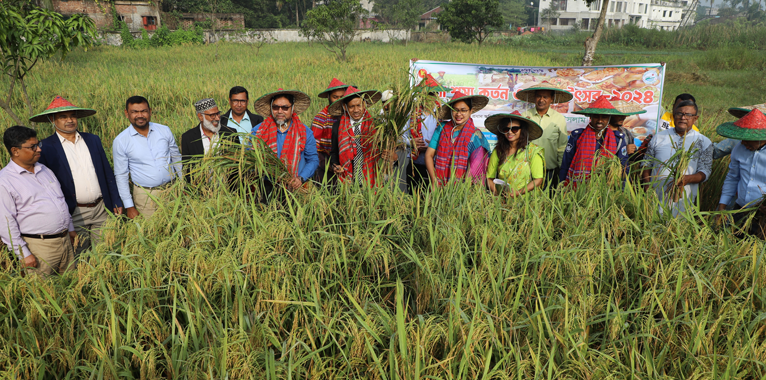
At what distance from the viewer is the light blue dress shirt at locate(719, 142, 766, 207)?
105 inches

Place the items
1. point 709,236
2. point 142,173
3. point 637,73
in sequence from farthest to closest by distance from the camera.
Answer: point 637,73 → point 142,173 → point 709,236

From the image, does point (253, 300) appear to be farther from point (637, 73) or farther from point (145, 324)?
point (637, 73)

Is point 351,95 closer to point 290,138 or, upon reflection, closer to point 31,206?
point 290,138

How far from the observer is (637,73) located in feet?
14.6

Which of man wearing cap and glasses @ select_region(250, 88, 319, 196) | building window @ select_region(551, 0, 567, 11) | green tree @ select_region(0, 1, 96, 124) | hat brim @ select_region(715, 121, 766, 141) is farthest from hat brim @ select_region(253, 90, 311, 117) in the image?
building window @ select_region(551, 0, 567, 11)

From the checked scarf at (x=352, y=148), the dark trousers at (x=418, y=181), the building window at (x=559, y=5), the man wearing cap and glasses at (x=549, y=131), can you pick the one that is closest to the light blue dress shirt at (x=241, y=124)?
the checked scarf at (x=352, y=148)

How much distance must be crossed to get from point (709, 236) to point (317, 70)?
35.3 ft

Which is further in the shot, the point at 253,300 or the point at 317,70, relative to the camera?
the point at 317,70

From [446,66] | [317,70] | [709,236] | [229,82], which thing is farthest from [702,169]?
[317,70]

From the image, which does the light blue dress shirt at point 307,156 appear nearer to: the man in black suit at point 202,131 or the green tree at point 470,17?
the man in black suit at point 202,131

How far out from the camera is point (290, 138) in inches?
123

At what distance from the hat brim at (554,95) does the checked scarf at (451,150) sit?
1.02m

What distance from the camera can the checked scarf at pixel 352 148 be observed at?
2.92 meters

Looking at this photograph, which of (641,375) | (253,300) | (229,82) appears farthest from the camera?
(229,82)
